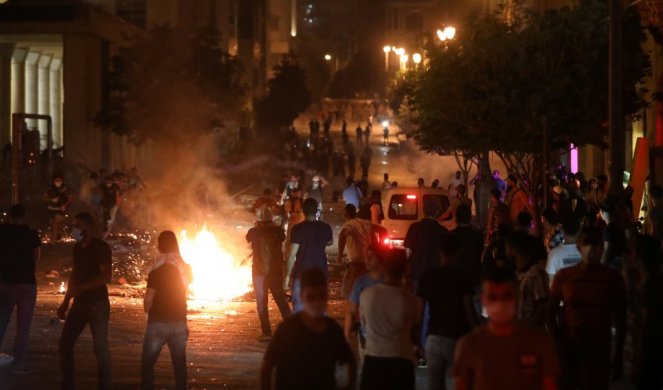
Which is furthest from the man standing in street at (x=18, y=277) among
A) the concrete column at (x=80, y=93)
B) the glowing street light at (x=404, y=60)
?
the glowing street light at (x=404, y=60)

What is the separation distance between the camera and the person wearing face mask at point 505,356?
5.77m

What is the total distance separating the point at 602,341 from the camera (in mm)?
8469

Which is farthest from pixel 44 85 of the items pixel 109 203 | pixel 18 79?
pixel 109 203

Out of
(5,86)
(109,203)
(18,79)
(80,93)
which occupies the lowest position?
(109,203)

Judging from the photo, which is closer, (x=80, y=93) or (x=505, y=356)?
(x=505, y=356)

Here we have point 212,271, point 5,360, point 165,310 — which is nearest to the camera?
point 165,310

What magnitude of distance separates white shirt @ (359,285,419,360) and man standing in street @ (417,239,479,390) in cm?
86

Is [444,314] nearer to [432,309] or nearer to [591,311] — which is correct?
[432,309]

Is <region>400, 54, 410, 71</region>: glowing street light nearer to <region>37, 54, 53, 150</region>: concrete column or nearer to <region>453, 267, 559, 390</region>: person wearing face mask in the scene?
<region>37, 54, 53, 150</region>: concrete column

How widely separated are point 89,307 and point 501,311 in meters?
5.21

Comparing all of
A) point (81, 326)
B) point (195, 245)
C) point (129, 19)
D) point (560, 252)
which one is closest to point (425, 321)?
point (560, 252)

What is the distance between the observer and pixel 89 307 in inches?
397

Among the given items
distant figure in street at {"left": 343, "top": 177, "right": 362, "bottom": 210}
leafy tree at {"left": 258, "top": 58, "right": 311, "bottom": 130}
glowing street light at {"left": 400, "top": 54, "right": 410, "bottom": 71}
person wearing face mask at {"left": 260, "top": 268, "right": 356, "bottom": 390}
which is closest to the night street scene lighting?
person wearing face mask at {"left": 260, "top": 268, "right": 356, "bottom": 390}

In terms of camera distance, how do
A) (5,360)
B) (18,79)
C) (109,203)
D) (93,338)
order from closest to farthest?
1. (93,338)
2. (5,360)
3. (109,203)
4. (18,79)
